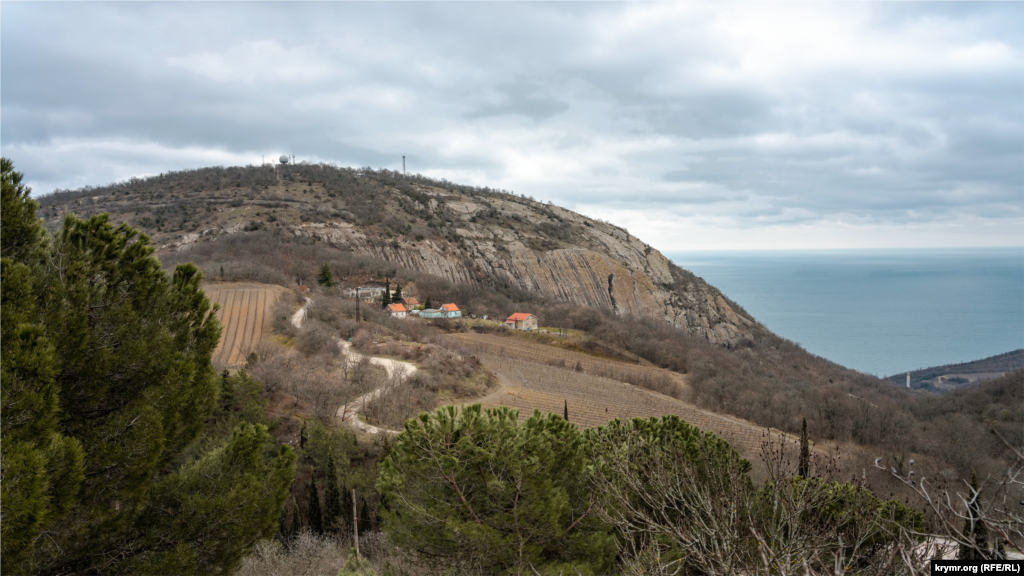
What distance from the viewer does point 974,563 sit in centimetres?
329

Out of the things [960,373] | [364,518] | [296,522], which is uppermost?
[296,522]

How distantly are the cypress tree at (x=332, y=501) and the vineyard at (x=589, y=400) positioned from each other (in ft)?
31.3

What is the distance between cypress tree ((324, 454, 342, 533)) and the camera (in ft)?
58.2

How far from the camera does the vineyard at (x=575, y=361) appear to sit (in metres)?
38.8

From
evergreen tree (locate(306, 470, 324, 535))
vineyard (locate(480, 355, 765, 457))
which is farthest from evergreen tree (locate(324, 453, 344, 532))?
vineyard (locate(480, 355, 765, 457))

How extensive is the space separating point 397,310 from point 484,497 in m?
40.8

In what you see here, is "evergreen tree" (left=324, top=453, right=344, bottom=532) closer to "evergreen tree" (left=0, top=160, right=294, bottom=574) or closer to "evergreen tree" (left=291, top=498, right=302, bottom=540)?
"evergreen tree" (left=291, top=498, right=302, bottom=540)

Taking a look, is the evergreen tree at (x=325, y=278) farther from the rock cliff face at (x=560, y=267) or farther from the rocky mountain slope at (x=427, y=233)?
the rocky mountain slope at (x=427, y=233)

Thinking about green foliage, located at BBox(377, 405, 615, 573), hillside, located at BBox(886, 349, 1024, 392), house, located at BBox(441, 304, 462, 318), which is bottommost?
hillside, located at BBox(886, 349, 1024, 392)

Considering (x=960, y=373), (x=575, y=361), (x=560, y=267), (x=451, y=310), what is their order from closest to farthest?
(x=575, y=361), (x=451, y=310), (x=960, y=373), (x=560, y=267)

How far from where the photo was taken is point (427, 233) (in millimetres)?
73250

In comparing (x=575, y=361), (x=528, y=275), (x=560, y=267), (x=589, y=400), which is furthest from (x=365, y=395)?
(x=560, y=267)

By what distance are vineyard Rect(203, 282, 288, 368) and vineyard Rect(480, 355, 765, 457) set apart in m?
15.9

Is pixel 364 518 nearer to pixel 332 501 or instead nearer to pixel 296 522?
pixel 332 501
